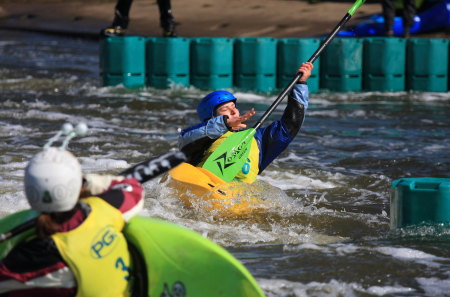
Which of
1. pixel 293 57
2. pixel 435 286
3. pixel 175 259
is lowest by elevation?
pixel 435 286

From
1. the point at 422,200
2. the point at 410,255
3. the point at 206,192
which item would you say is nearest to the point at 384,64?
the point at 206,192

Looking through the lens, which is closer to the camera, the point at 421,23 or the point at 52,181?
the point at 52,181

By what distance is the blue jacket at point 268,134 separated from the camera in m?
6.37

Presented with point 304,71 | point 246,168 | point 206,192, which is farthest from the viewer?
point 304,71

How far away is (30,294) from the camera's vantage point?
12.0 feet

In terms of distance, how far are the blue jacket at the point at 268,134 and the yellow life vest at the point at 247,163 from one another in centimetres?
5

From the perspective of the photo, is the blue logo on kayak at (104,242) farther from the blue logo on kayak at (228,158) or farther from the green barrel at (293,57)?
the green barrel at (293,57)

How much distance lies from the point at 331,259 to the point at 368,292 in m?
0.56

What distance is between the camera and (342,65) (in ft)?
42.2

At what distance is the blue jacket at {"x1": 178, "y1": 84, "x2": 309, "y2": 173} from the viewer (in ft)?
20.9

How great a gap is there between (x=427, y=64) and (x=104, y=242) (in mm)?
9880

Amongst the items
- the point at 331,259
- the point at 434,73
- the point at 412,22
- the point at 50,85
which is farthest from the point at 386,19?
the point at 331,259

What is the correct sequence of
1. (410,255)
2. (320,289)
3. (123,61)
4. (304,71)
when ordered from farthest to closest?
1. (123,61)
2. (304,71)
3. (410,255)
4. (320,289)

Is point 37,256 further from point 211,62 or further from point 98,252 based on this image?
point 211,62
